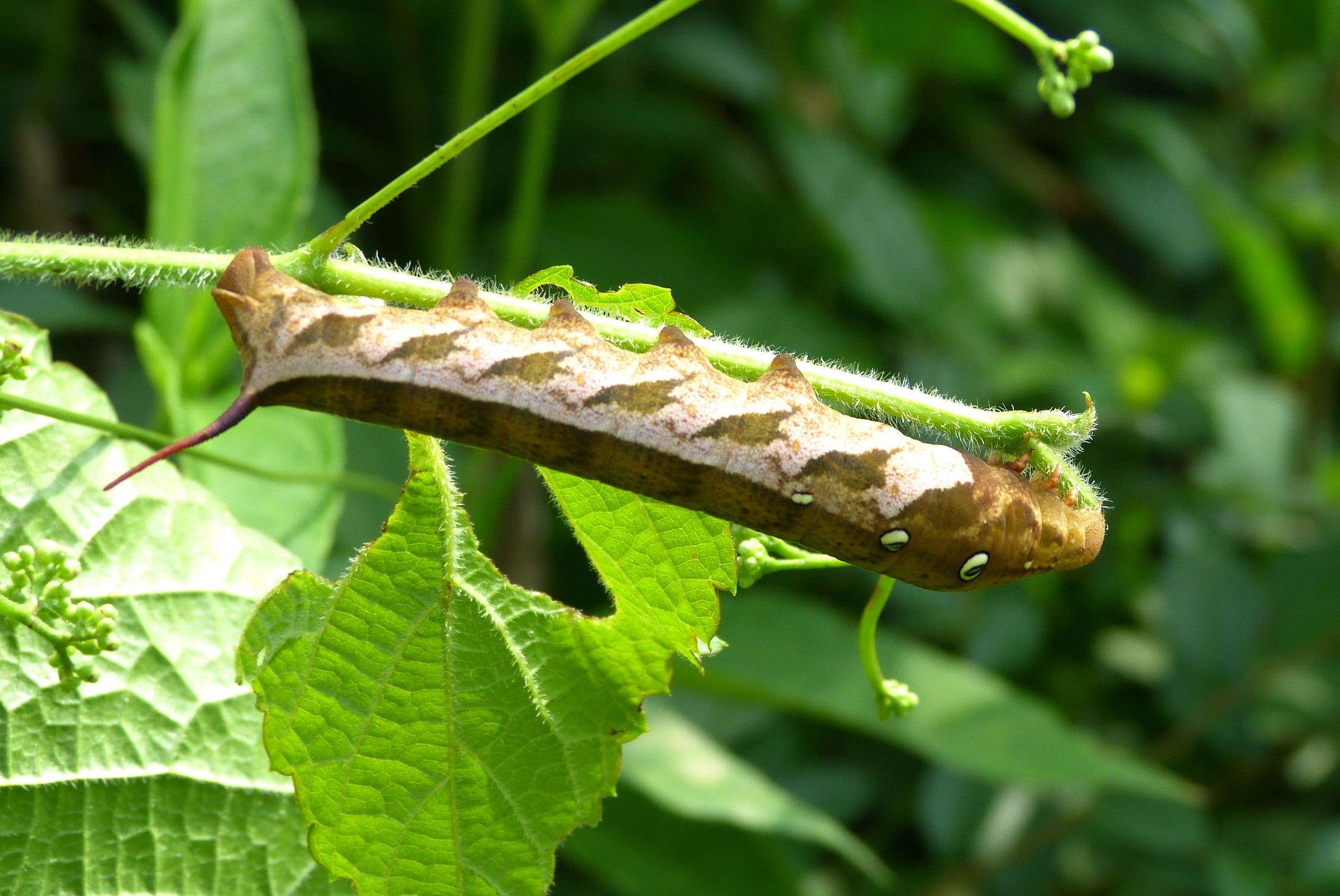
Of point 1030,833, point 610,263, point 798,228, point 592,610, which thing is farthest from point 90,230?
point 1030,833

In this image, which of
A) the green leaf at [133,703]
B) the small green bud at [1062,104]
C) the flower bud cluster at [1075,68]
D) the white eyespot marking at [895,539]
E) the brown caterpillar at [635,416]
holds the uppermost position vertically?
the flower bud cluster at [1075,68]

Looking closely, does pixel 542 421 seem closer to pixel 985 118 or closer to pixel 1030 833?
pixel 1030 833

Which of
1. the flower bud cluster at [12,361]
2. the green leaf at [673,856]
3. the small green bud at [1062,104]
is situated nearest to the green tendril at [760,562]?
the small green bud at [1062,104]

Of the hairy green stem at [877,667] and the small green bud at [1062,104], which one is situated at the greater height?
the small green bud at [1062,104]

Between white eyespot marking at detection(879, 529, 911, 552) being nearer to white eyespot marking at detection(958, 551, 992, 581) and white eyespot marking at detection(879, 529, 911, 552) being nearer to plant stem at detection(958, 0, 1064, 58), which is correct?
white eyespot marking at detection(958, 551, 992, 581)

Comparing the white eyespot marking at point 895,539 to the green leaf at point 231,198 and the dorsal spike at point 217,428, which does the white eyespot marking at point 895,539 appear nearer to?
the dorsal spike at point 217,428

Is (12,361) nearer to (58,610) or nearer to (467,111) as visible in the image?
(58,610)

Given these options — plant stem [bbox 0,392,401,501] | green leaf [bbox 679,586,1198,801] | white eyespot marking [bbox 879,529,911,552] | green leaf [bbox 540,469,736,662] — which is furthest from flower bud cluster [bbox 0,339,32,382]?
green leaf [bbox 679,586,1198,801]

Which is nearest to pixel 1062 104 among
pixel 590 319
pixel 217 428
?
pixel 590 319
